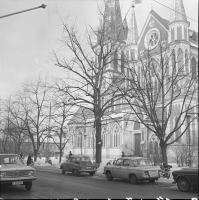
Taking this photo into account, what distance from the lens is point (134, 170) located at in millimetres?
15164

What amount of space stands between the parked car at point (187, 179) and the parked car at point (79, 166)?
814 centimetres

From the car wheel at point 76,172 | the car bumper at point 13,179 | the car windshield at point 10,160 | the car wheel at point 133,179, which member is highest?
the car windshield at point 10,160

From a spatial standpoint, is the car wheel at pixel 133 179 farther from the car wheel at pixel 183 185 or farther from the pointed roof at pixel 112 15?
the pointed roof at pixel 112 15

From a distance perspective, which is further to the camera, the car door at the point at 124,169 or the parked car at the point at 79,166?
the parked car at the point at 79,166

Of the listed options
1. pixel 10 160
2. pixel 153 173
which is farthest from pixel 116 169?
pixel 10 160

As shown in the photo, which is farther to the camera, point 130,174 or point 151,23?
point 151,23

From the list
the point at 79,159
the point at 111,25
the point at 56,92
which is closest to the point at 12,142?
the point at 56,92

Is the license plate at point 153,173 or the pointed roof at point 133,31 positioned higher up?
the pointed roof at point 133,31

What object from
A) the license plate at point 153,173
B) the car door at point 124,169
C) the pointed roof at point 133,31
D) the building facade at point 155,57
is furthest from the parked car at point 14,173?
the pointed roof at point 133,31

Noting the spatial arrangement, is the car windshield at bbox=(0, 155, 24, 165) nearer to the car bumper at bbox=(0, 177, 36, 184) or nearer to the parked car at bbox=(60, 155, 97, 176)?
the car bumper at bbox=(0, 177, 36, 184)

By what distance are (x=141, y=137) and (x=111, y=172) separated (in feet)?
89.9

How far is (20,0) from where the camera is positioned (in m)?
13.5

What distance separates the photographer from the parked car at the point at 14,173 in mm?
9992

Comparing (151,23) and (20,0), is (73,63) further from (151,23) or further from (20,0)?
(151,23)
